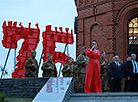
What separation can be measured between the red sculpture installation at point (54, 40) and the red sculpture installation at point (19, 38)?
1.14 m

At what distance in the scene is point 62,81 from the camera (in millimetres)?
10664

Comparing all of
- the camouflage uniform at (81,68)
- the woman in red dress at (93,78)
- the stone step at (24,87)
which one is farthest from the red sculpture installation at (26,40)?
the stone step at (24,87)

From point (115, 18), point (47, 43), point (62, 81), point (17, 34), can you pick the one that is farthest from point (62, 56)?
point (62, 81)

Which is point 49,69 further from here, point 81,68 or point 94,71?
point 94,71

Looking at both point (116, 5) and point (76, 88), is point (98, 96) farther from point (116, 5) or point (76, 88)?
point (116, 5)

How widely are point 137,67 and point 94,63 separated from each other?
1.93m

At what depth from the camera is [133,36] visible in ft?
77.6

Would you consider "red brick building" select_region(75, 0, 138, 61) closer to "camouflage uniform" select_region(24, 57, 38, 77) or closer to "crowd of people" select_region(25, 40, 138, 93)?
"crowd of people" select_region(25, 40, 138, 93)

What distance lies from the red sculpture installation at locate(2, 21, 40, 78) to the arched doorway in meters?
8.00

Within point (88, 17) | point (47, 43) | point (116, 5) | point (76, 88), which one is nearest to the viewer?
point (76, 88)

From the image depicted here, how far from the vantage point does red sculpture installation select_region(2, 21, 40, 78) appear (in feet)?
→ 87.4

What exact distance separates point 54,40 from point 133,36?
8.22 meters

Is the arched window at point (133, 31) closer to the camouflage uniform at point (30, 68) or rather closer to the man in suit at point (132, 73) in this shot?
the man in suit at point (132, 73)

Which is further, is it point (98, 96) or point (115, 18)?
point (115, 18)
